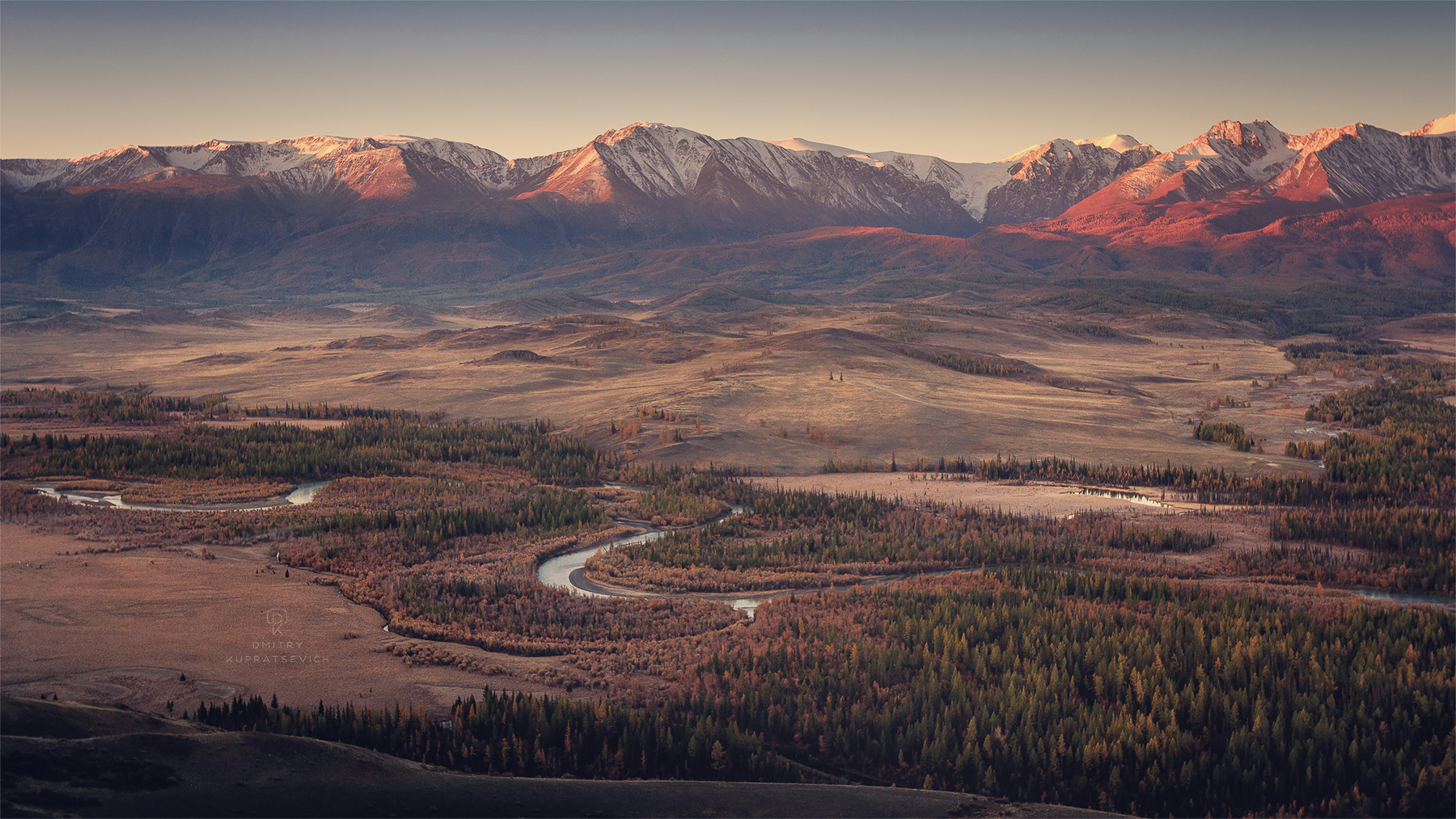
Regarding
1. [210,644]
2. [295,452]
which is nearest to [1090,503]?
[210,644]

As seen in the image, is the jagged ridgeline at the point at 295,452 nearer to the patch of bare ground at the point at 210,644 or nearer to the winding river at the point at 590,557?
the winding river at the point at 590,557

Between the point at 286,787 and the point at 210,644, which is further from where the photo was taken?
the point at 210,644

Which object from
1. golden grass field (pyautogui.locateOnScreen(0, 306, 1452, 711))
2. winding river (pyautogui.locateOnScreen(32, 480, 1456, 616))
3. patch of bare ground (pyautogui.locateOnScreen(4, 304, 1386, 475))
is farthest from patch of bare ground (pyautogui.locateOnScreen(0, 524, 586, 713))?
patch of bare ground (pyautogui.locateOnScreen(4, 304, 1386, 475))

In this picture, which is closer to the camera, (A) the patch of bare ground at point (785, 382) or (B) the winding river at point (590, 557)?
(B) the winding river at point (590, 557)

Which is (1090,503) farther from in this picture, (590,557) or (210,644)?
(210,644)

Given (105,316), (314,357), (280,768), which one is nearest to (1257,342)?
(314,357)

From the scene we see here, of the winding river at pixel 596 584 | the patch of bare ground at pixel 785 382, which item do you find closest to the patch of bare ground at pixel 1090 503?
the patch of bare ground at pixel 785 382

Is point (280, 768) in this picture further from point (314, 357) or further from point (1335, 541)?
point (314, 357)
